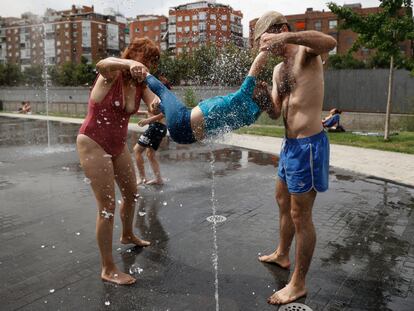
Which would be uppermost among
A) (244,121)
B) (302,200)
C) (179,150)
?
(244,121)

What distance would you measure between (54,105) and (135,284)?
3279 centimetres

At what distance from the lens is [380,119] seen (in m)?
18.8

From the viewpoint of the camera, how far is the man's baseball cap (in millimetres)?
3270

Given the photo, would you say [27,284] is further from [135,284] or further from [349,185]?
[349,185]

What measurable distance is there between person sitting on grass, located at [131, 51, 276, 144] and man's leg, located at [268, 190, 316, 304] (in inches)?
29.0

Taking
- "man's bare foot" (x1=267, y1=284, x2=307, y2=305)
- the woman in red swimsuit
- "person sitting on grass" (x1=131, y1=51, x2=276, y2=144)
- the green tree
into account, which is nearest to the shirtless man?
"man's bare foot" (x1=267, y1=284, x2=307, y2=305)

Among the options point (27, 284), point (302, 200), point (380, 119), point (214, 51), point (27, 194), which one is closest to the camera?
point (302, 200)

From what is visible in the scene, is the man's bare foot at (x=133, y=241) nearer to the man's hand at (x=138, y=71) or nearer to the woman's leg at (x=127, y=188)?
the woman's leg at (x=127, y=188)

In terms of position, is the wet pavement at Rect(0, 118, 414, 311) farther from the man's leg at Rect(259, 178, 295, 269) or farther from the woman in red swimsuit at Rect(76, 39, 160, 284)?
the woman in red swimsuit at Rect(76, 39, 160, 284)

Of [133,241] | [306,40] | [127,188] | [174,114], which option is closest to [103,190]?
[127,188]

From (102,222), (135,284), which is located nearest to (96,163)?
(102,222)

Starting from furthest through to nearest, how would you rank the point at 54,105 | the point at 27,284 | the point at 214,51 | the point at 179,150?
1. the point at 54,105
2. the point at 214,51
3. the point at 179,150
4. the point at 27,284

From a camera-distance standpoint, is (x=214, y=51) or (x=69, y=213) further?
(x=214, y=51)

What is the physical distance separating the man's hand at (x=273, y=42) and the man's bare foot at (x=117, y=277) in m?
2.18
